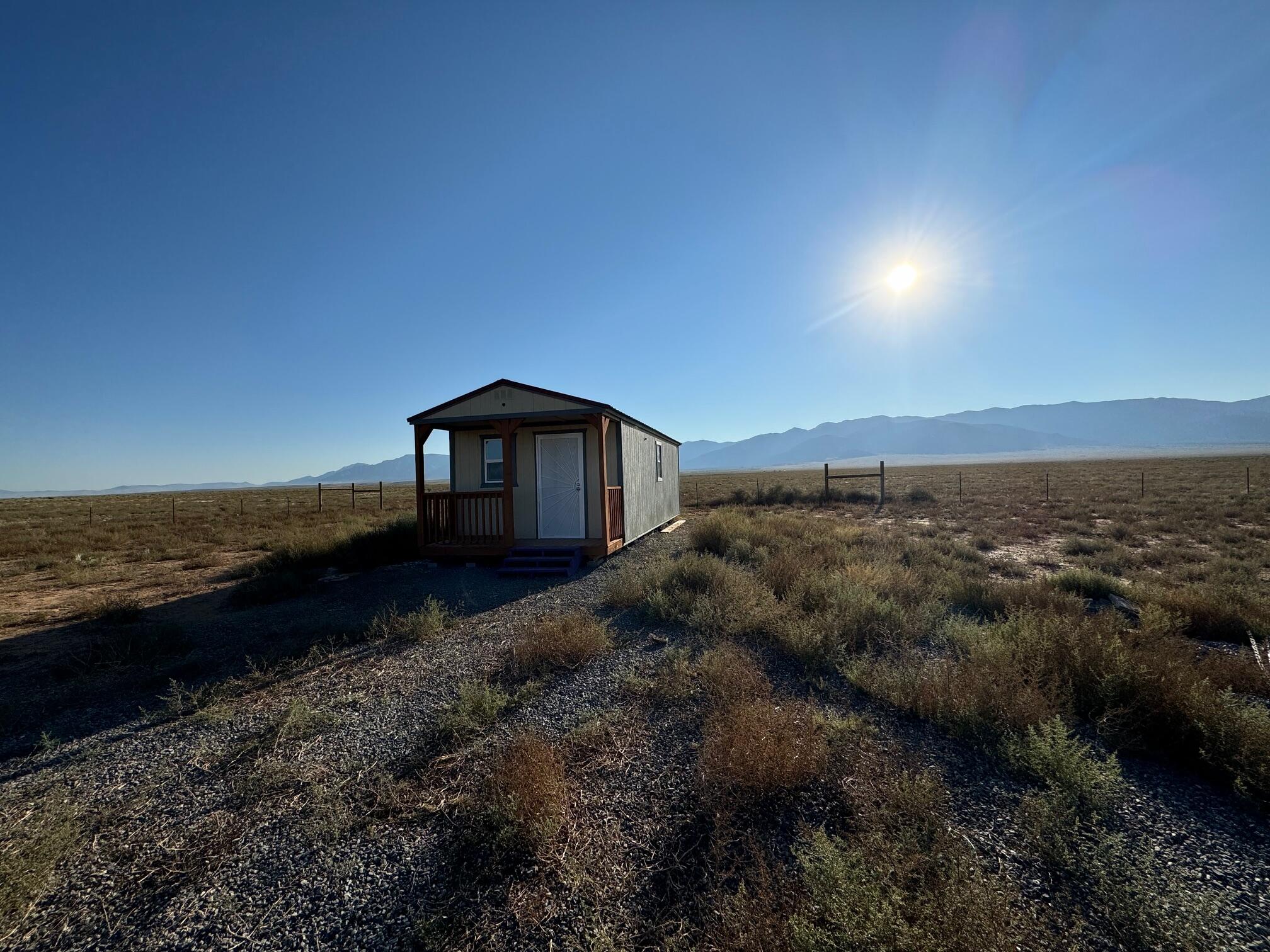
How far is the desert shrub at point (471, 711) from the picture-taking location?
378cm

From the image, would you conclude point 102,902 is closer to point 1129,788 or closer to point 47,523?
point 1129,788

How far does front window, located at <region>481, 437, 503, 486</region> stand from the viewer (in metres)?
11.0

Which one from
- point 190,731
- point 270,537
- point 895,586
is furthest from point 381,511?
point 895,586

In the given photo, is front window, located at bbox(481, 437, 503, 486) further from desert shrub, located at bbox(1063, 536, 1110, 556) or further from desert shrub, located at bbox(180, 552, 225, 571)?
desert shrub, located at bbox(1063, 536, 1110, 556)

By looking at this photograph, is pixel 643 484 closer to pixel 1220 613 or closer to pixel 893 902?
pixel 1220 613

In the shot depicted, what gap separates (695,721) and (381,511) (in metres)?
21.6

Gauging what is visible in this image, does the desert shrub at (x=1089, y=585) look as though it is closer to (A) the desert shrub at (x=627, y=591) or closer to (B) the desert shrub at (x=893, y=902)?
(A) the desert shrub at (x=627, y=591)

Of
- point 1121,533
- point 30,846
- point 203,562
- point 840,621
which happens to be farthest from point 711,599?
point 1121,533

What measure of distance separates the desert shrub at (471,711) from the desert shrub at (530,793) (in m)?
0.49

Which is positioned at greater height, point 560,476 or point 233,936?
point 560,476

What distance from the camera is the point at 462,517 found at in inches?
427

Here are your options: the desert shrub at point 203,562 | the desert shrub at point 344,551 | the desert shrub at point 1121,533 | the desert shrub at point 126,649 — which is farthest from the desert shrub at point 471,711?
the desert shrub at point 1121,533

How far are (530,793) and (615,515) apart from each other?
321 inches

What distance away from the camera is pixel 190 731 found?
397 centimetres
